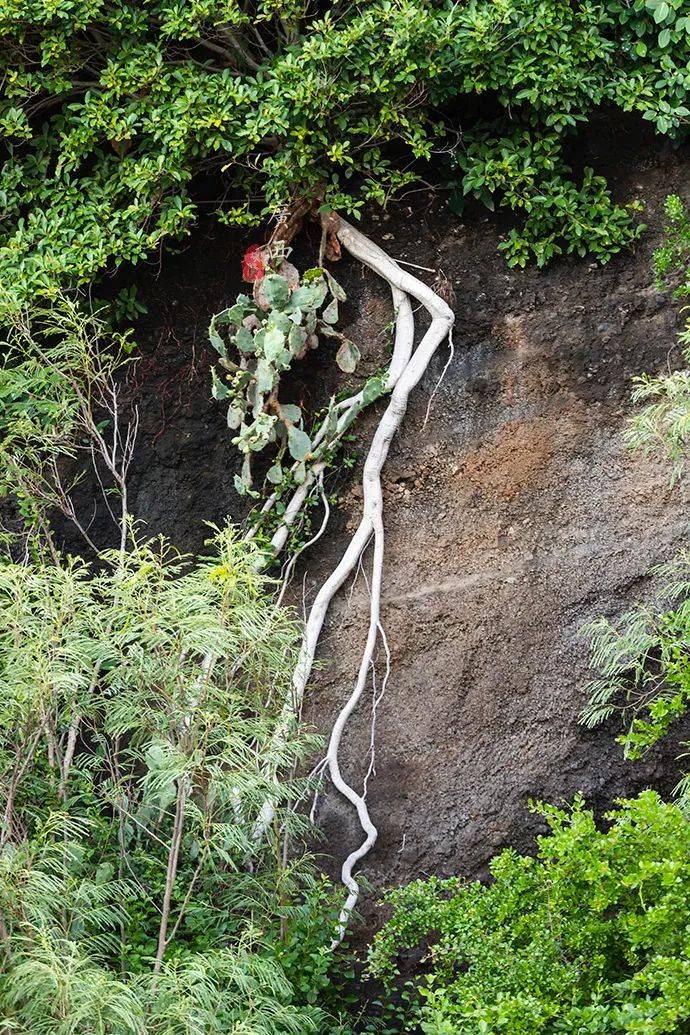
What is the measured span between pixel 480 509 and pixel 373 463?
0.50m

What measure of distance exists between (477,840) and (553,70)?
313cm

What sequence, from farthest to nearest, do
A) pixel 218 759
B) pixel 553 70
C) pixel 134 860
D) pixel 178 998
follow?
1. pixel 553 70
2. pixel 134 860
3. pixel 218 759
4. pixel 178 998

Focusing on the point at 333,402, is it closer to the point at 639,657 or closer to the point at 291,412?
the point at 291,412

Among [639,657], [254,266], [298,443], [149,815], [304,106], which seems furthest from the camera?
[254,266]

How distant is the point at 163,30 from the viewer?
5055 millimetres

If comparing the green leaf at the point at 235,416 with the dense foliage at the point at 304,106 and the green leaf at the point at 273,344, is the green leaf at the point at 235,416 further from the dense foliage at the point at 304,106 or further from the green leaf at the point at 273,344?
the dense foliage at the point at 304,106

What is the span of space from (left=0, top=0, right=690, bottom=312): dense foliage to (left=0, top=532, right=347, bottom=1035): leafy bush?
1908mm

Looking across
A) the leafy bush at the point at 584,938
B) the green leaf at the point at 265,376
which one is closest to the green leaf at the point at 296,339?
the green leaf at the point at 265,376

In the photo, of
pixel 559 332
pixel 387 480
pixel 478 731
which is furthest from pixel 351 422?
pixel 478 731

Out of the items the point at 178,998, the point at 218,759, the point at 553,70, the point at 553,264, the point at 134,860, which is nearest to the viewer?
the point at 178,998

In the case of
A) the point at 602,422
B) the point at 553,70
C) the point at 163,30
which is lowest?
the point at 602,422

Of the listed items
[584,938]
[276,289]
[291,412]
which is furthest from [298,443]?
[584,938]

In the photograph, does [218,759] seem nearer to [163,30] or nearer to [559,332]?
[559,332]

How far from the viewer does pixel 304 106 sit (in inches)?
193
